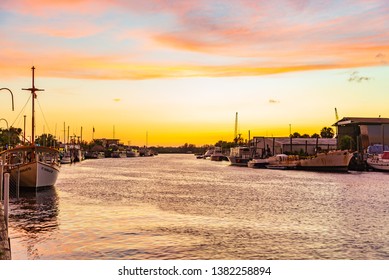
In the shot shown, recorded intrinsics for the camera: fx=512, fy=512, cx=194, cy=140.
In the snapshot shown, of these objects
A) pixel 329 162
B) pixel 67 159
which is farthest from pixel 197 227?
pixel 67 159

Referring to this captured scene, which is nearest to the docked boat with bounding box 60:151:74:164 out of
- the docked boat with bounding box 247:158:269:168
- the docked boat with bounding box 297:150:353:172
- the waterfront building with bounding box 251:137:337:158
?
the waterfront building with bounding box 251:137:337:158

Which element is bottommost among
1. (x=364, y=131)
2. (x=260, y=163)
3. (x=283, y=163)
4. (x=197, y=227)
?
(x=197, y=227)

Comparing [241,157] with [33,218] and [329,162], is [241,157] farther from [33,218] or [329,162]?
[33,218]

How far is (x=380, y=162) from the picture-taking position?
101438 millimetres

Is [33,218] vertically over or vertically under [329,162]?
under

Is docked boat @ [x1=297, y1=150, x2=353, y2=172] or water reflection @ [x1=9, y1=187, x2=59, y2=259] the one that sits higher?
docked boat @ [x1=297, y1=150, x2=353, y2=172]

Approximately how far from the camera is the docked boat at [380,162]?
9976 centimetres

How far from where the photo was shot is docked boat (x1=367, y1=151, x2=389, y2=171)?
99.8m

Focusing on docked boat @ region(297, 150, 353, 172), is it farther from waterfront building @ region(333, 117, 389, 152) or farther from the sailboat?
the sailboat

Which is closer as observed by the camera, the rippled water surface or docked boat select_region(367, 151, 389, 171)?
the rippled water surface

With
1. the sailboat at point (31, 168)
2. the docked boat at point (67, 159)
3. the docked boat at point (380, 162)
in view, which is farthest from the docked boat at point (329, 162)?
the docked boat at point (67, 159)

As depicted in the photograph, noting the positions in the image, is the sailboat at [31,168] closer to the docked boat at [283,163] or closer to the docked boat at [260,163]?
the docked boat at [283,163]

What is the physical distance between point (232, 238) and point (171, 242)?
3.35 meters

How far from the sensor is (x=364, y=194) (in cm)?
5166
